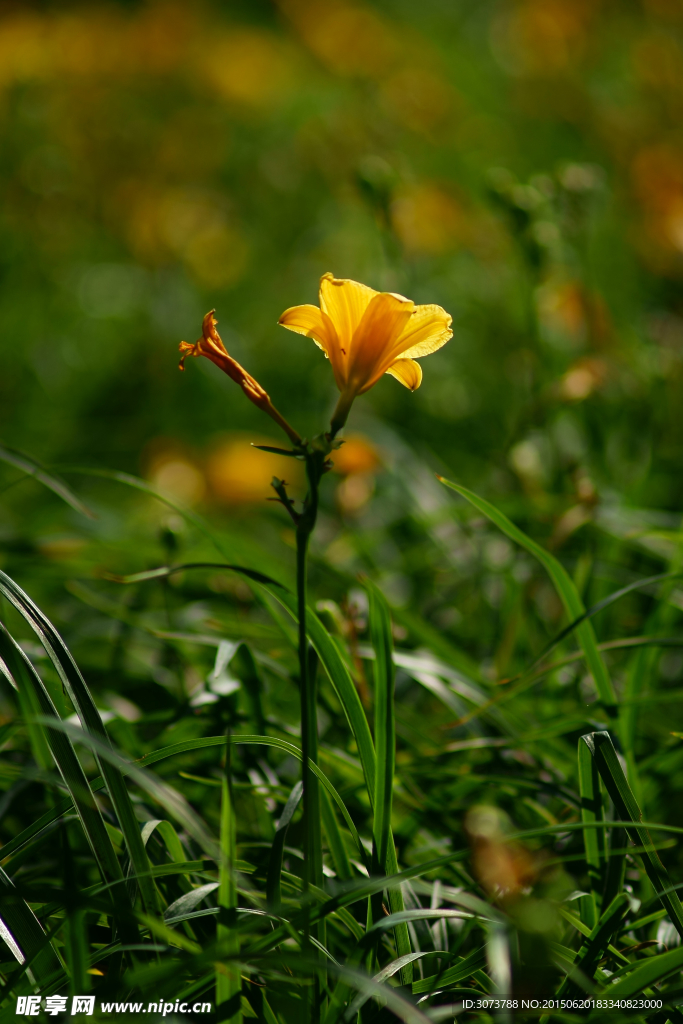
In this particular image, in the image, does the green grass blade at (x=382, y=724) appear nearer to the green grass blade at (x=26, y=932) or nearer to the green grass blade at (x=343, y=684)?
the green grass blade at (x=343, y=684)

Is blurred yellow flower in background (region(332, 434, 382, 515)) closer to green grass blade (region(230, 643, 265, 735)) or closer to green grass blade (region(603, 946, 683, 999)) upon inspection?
green grass blade (region(230, 643, 265, 735))

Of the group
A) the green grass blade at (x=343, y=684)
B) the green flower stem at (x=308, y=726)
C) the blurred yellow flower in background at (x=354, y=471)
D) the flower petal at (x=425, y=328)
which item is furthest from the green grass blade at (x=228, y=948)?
the blurred yellow flower in background at (x=354, y=471)

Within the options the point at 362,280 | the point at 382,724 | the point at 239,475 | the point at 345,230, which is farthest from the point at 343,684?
the point at 345,230

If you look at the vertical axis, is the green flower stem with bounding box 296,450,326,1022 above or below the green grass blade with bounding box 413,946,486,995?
above

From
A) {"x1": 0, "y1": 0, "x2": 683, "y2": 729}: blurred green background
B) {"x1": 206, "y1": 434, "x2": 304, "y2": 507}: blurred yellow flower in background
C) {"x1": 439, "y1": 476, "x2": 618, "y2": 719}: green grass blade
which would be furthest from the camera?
{"x1": 206, "y1": 434, "x2": 304, "y2": 507}: blurred yellow flower in background

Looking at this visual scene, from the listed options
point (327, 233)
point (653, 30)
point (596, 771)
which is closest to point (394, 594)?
point (596, 771)

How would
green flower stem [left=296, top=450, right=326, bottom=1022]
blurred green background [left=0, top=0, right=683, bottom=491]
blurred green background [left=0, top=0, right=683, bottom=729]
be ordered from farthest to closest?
1. blurred green background [left=0, top=0, right=683, bottom=491]
2. blurred green background [left=0, top=0, right=683, bottom=729]
3. green flower stem [left=296, top=450, right=326, bottom=1022]

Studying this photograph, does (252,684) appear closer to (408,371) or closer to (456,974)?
(456,974)

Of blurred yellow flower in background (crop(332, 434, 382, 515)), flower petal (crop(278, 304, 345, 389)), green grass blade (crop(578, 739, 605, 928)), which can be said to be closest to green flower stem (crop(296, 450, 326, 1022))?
flower petal (crop(278, 304, 345, 389))
